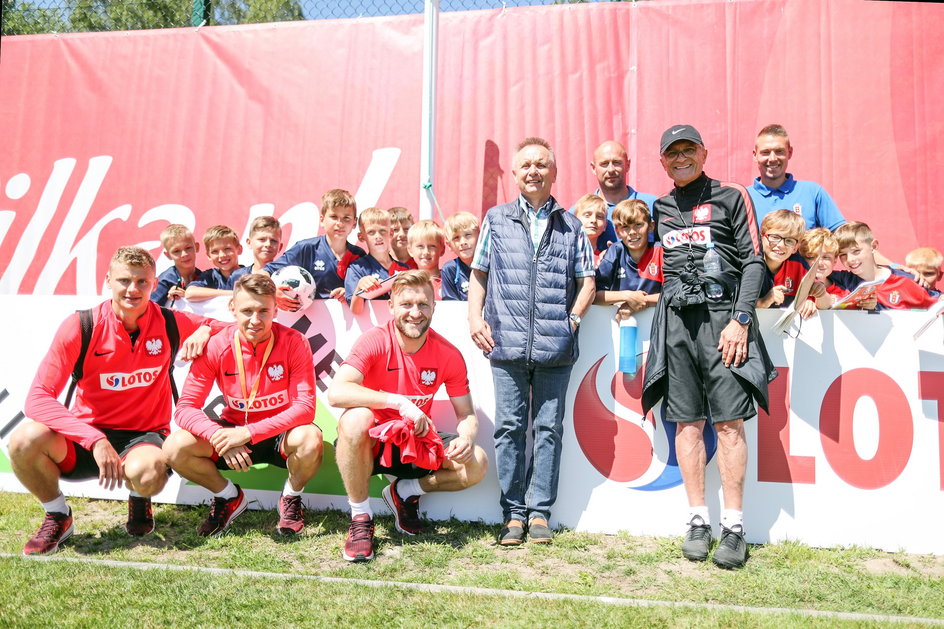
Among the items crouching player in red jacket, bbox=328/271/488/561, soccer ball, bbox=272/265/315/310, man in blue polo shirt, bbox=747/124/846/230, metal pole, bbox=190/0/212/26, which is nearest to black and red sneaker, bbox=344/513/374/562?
crouching player in red jacket, bbox=328/271/488/561

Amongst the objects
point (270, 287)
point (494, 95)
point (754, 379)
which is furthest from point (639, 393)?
point (494, 95)

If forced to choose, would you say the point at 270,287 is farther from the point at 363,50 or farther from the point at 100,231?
the point at 100,231

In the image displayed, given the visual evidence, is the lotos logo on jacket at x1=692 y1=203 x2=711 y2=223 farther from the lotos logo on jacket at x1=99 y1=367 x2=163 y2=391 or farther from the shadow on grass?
the lotos logo on jacket at x1=99 y1=367 x2=163 y2=391

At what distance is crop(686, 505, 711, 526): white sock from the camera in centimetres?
374

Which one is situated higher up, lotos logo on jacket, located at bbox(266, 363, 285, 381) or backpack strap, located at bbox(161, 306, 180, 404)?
backpack strap, located at bbox(161, 306, 180, 404)

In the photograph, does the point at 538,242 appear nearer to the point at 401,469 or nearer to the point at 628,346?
the point at 628,346

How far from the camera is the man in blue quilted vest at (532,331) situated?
3.92 meters

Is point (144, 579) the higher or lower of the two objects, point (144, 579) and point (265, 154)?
the lower

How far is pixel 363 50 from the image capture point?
7500 mm

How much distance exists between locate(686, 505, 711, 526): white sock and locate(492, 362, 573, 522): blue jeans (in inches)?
28.7

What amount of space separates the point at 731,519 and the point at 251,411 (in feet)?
8.71

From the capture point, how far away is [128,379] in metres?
4.12

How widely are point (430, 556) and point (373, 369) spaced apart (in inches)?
41.4

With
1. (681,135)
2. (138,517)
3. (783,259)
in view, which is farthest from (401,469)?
(783,259)
